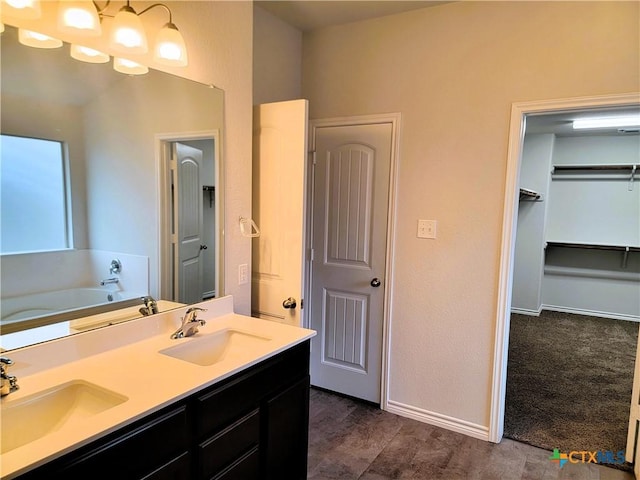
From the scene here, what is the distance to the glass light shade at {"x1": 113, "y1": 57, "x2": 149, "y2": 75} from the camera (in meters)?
1.62

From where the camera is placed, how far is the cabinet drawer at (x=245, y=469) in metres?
1.48

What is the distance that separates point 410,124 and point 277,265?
1241 millimetres

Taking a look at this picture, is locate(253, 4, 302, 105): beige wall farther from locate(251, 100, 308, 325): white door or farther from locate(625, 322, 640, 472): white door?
locate(625, 322, 640, 472): white door

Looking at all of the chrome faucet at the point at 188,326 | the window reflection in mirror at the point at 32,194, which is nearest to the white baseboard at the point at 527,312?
the chrome faucet at the point at 188,326

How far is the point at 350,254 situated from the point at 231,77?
142 centimetres

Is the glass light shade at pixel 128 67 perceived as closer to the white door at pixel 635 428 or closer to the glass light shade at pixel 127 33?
the glass light shade at pixel 127 33

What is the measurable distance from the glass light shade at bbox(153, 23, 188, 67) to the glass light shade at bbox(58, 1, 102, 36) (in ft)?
0.84

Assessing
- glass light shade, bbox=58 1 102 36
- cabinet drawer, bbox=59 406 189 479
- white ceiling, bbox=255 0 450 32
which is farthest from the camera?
white ceiling, bbox=255 0 450 32

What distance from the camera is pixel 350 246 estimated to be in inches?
116

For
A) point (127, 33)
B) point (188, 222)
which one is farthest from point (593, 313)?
point (127, 33)

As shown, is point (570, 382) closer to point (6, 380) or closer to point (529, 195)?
point (529, 195)

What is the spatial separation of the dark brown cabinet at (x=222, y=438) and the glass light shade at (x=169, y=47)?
131 centimetres

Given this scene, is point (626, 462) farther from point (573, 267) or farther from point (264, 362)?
point (573, 267)

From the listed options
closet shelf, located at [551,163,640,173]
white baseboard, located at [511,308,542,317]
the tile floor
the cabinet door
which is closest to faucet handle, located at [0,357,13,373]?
the cabinet door
